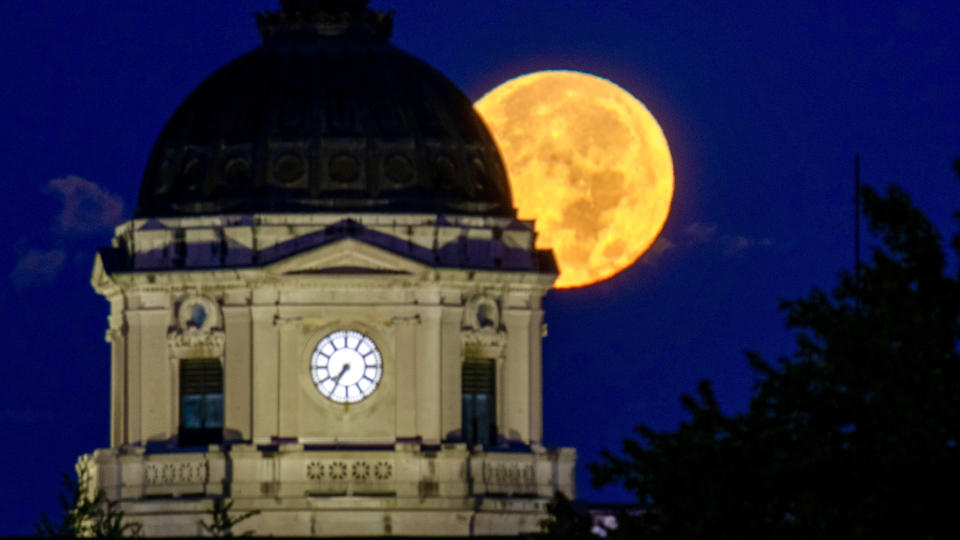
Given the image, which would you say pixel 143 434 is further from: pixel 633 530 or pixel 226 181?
pixel 633 530

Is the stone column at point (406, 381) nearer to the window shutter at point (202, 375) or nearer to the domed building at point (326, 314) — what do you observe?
the domed building at point (326, 314)

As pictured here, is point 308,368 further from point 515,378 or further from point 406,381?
point 515,378

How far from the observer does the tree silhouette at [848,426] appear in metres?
104

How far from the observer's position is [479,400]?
6609 inches

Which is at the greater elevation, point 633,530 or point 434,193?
point 434,193

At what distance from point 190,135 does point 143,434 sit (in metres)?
10.3

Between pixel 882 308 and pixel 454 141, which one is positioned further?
pixel 454 141

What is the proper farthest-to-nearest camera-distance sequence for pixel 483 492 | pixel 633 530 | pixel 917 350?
1. pixel 483 492
2. pixel 633 530
3. pixel 917 350

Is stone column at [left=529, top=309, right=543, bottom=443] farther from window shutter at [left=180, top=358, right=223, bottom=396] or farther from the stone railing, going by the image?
window shutter at [left=180, top=358, right=223, bottom=396]

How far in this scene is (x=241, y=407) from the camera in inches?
6516

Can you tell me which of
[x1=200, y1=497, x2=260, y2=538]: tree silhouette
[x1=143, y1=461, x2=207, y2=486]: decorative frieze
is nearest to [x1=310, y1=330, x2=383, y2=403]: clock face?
[x1=143, y1=461, x2=207, y2=486]: decorative frieze

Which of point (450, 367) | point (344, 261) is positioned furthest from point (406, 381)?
point (344, 261)

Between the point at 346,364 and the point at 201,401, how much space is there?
204 inches

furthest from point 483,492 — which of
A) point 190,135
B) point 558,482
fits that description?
point 190,135
